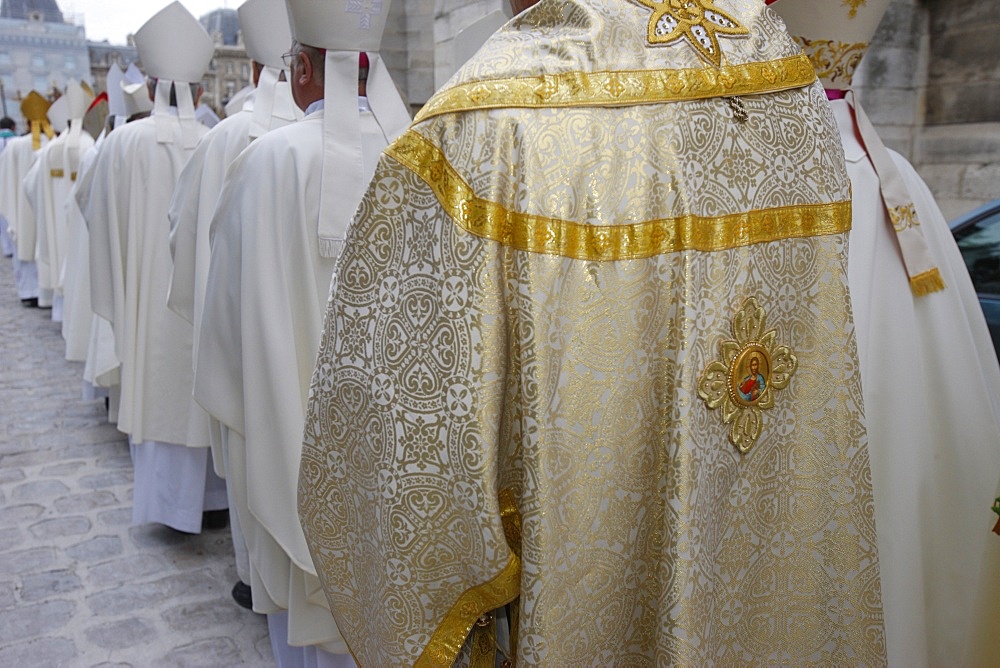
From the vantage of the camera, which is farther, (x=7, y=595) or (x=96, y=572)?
(x=96, y=572)

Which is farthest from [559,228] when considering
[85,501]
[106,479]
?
[106,479]

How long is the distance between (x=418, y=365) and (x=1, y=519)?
3970 millimetres

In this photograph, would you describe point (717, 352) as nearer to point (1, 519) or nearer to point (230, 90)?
point (1, 519)

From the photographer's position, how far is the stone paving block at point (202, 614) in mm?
3359

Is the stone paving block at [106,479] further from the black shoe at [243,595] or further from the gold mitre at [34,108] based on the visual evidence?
the gold mitre at [34,108]

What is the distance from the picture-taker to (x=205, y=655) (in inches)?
124

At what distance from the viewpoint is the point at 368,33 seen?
242 cm

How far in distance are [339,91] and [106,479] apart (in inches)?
134

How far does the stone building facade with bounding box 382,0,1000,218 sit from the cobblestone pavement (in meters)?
4.77

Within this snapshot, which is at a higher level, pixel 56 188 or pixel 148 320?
pixel 56 188

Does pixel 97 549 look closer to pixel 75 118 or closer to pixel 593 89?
pixel 593 89

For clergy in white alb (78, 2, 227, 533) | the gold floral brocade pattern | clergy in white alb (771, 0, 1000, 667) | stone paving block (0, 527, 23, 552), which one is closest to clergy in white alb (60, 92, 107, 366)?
clergy in white alb (78, 2, 227, 533)

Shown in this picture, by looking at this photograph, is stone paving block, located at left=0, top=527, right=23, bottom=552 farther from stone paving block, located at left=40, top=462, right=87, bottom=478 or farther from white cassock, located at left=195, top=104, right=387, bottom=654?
white cassock, located at left=195, top=104, right=387, bottom=654

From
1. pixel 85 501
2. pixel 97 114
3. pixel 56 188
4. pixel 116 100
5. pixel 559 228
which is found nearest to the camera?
pixel 559 228
